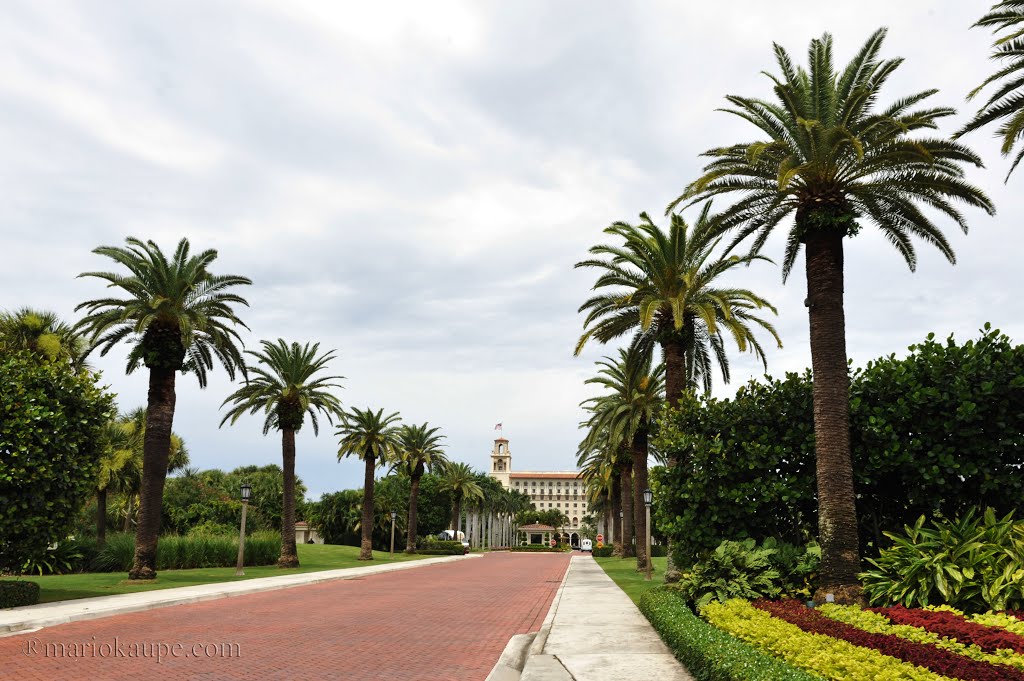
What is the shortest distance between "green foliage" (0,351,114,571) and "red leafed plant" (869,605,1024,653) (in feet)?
A: 62.9

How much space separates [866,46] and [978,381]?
26.5 feet

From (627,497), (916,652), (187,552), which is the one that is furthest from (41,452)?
(627,497)

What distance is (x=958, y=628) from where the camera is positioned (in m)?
9.79

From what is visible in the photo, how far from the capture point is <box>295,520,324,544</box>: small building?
80250 millimetres

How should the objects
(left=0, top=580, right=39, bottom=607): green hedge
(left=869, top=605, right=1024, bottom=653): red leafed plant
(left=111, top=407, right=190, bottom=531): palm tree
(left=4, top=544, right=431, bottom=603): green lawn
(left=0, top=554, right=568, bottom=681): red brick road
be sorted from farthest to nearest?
(left=111, top=407, right=190, bottom=531): palm tree → (left=4, top=544, right=431, bottom=603): green lawn → (left=0, top=580, right=39, bottom=607): green hedge → (left=0, top=554, right=568, bottom=681): red brick road → (left=869, top=605, right=1024, bottom=653): red leafed plant

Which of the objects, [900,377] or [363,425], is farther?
[363,425]

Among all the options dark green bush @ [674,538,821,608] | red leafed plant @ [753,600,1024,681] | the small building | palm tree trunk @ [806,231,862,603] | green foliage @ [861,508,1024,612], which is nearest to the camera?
red leafed plant @ [753,600,1024,681]

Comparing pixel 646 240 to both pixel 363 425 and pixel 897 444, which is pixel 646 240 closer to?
pixel 897 444

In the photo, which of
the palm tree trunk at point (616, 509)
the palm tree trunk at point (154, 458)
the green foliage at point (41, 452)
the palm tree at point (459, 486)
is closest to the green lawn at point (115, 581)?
the palm tree trunk at point (154, 458)

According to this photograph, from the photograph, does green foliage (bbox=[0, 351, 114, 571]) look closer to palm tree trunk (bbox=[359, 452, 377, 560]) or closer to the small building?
palm tree trunk (bbox=[359, 452, 377, 560])

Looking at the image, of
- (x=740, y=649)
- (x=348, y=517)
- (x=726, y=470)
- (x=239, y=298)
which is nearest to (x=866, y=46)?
(x=726, y=470)

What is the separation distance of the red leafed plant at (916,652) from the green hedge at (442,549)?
5882cm

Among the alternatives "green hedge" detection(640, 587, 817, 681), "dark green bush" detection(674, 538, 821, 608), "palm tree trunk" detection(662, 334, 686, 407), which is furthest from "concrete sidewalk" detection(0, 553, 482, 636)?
"palm tree trunk" detection(662, 334, 686, 407)

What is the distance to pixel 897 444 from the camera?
53.3 feet
